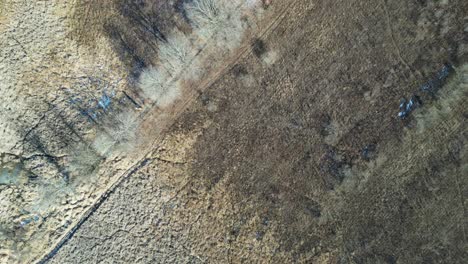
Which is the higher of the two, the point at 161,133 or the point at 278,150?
the point at 161,133

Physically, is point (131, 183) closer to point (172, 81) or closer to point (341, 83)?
point (172, 81)

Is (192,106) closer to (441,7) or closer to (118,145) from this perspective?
(118,145)

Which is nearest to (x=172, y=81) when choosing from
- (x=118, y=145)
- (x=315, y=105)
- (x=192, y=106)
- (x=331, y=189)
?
(x=192, y=106)

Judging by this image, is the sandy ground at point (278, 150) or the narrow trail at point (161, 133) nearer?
the sandy ground at point (278, 150)

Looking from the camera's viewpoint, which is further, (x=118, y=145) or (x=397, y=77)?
(x=118, y=145)

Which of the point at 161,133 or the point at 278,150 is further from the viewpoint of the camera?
the point at 161,133

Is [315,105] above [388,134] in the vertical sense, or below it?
above

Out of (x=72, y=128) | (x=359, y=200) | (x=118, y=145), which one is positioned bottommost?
(x=359, y=200)

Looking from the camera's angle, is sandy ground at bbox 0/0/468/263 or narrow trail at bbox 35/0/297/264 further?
narrow trail at bbox 35/0/297/264
